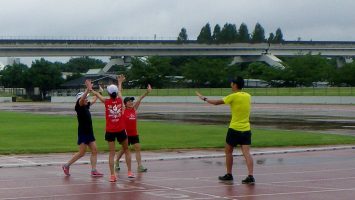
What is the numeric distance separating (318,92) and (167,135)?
53312 mm

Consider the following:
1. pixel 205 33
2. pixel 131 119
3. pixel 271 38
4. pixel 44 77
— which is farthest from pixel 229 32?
pixel 131 119

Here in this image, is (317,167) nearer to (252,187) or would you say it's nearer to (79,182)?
(252,187)

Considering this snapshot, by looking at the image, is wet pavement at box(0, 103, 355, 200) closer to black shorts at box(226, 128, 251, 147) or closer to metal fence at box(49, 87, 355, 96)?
black shorts at box(226, 128, 251, 147)

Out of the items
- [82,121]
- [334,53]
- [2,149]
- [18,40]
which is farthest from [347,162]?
[334,53]

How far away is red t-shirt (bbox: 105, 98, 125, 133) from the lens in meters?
13.6

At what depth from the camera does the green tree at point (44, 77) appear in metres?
132

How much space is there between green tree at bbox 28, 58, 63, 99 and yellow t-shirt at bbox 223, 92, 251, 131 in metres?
120

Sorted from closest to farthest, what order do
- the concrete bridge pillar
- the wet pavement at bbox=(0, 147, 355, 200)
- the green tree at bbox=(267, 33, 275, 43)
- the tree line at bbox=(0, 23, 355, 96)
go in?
the wet pavement at bbox=(0, 147, 355, 200) → the tree line at bbox=(0, 23, 355, 96) → the concrete bridge pillar → the green tree at bbox=(267, 33, 275, 43)

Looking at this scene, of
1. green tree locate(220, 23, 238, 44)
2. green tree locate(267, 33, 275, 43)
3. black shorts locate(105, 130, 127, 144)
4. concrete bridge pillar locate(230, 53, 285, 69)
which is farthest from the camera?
green tree locate(220, 23, 238, 44)

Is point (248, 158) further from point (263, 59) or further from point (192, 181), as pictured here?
point (263, 59)

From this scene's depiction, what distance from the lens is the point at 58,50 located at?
120 metres

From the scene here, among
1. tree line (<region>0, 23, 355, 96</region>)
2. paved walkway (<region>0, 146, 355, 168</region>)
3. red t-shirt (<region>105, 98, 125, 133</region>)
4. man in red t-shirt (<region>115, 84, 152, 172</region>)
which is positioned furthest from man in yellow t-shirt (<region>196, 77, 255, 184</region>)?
tree line (<region>0, 23, 355, 96</region>)

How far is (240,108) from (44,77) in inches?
4769

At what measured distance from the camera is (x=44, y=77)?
5177 inches
